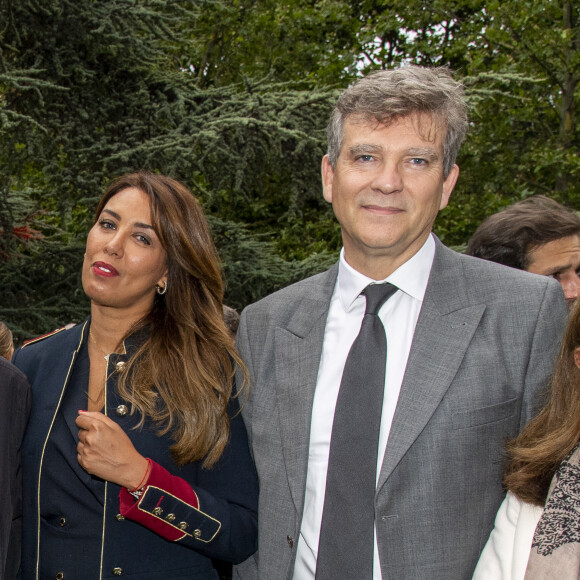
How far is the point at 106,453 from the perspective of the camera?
7.46 feet

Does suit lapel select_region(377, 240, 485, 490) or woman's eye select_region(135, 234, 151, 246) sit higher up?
woman's eye select_region(135, 234, 151, 246)

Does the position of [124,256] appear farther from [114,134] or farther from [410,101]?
[114,134]

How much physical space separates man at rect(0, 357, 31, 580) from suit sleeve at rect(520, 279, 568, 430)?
152cm

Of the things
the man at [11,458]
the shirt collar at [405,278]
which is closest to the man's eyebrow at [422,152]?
the shirt collar at [405,278]

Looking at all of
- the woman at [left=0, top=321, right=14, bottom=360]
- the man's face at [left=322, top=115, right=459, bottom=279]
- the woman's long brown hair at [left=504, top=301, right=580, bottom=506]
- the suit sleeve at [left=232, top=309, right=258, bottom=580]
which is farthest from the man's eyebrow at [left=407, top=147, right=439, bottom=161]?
the woman at [left=0, top=321, right=14, bottom=360]

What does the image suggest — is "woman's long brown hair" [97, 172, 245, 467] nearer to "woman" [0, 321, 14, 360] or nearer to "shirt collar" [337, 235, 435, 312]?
"shirt collar" [337, 235, 435, 312]

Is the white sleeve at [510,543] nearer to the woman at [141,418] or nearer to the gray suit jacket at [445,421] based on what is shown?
the gray suit jacket at [445,421]

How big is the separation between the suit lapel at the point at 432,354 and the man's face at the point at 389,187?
0.16m

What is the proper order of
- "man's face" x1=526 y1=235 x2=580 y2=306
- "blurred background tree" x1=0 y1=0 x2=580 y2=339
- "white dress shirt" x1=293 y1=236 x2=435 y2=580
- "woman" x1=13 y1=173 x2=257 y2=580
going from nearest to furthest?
"white dress shirt" x1=293 y1=236 x2=435 y2=580
"woman" x1=13 y1=173 x2=257 y2=580
"man's face" x1=526 y1=235 x2=580 y2=306
"blurred background tree" x1=0 y1=0 x2=580 y2=339

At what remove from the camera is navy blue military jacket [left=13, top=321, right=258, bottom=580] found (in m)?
Result: 2.42

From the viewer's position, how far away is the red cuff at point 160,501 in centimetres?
232

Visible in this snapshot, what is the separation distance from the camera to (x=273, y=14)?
1505 centimetres

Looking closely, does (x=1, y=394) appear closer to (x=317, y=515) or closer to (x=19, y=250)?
(x=317, y=515)

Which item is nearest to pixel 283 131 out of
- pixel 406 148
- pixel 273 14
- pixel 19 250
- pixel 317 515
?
pixel 19 250
